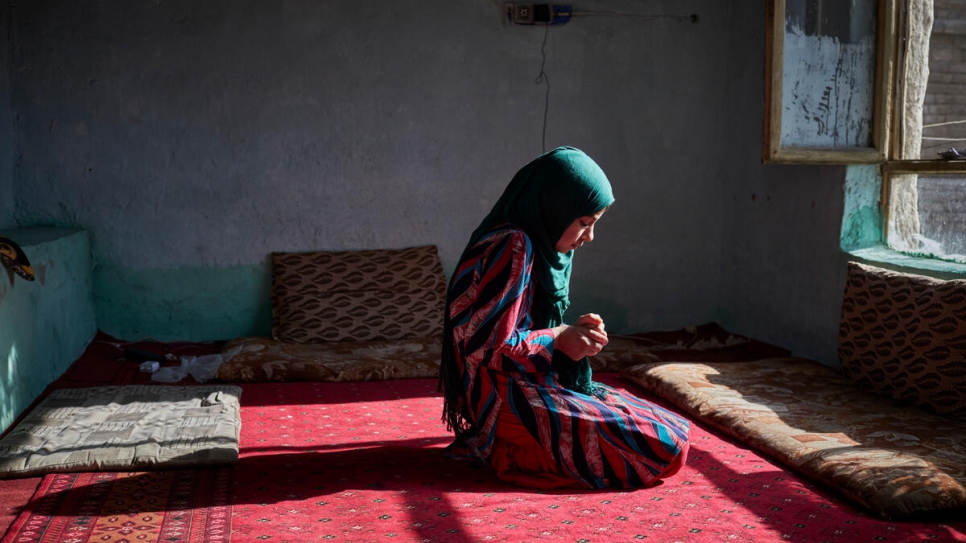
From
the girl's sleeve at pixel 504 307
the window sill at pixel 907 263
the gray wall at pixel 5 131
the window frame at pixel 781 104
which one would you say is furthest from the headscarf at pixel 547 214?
the gray wall at pixel 5 131

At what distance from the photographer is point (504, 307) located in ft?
9.36

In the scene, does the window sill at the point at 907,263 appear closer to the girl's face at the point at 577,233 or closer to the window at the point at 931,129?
the window at the point at 931,129

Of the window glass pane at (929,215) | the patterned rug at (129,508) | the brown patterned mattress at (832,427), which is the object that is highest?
the window glass pane at (929,215)

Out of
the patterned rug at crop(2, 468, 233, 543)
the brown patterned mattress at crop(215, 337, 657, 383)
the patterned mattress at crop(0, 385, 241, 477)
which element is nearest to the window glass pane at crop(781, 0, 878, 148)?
the brown patterned mattress at crop(215, 337, 657, 383)

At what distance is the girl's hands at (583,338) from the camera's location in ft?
9.34

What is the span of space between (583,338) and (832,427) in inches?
57.5

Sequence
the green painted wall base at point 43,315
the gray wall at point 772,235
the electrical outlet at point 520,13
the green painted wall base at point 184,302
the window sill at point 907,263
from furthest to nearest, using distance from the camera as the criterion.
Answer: the electrical outlet at point 520,13, the green painted wall base at point 184,302, the gray wall at point 772,235, the window sill at point 907,263, the green painted wall base at point 43,315

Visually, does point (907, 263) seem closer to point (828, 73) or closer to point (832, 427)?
point (828, 73)

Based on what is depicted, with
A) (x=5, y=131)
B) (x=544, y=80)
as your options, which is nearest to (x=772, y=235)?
(x=544, y=80)

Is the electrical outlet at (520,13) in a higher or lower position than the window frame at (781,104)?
higher

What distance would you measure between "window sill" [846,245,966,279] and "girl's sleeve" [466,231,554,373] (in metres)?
2.36

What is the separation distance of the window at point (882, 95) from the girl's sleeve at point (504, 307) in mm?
2147

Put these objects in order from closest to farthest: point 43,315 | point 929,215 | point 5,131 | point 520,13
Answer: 1. point 43,315
2. point 929,215
3. point 5,131
4. point 520,13

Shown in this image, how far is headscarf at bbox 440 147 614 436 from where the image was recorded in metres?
2.90
